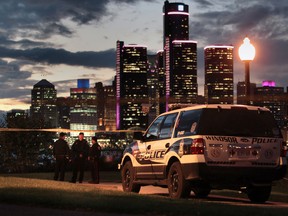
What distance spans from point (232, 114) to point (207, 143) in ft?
3.26

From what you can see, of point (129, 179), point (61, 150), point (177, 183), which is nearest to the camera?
point (177, 183)

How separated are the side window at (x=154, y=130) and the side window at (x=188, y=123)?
114 centimetres

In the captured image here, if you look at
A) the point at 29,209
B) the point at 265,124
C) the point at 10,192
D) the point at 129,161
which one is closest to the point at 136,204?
the point at 29,209

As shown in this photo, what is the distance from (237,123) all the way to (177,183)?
72.2 inches

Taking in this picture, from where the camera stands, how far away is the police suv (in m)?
14.0

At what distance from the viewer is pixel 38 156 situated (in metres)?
50.4

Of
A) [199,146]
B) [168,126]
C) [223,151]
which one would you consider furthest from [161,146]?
[223,151]

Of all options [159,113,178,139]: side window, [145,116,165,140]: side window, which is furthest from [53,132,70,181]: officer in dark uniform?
[159,113,178,139]: side window

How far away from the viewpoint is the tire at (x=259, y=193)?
50.1 ft

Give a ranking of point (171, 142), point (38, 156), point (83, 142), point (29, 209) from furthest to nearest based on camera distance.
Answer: point (38, 156)
point (83, 142)
point (171, 142)
point (29, 209)

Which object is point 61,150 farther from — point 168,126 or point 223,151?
point 223,151

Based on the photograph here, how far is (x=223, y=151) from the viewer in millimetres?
14086

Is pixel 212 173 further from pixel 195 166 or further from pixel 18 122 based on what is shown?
pixel 18 122

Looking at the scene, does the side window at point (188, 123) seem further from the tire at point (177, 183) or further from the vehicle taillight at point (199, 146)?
the tire at point (177, 183)
